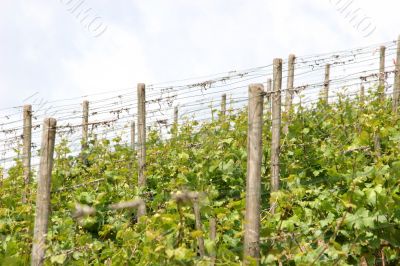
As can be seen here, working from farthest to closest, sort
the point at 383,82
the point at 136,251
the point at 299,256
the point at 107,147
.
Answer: the point at 383,82, the point at 107,147, the point at 136,251, the point at 299,256

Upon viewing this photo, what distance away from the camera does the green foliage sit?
448 cm

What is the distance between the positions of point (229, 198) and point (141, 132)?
1.69 m

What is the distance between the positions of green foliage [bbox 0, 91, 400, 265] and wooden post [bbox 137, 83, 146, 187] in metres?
0.13

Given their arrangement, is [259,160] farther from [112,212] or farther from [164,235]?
[112,212]

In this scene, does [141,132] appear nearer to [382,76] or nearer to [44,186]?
[44,186]

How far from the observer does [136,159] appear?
7965mm

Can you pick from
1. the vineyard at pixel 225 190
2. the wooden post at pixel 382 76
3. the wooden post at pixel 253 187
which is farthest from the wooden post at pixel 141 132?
the wooden post at pixel 382 76

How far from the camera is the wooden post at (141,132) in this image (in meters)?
7.50

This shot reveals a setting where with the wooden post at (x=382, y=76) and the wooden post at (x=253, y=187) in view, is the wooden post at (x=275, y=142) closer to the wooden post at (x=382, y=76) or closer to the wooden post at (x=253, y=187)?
the wooden post at (x=253, y=187)

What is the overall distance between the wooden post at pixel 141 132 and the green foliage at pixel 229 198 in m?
0.13

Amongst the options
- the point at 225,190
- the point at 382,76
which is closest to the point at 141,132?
the point at 225,190

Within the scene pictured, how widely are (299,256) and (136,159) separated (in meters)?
3.94

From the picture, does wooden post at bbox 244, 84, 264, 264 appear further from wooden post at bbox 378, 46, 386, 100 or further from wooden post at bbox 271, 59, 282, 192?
wooden post at bbox 378, 46, 386, 100

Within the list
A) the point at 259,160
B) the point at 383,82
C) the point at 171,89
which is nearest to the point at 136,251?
the point at 259,160
